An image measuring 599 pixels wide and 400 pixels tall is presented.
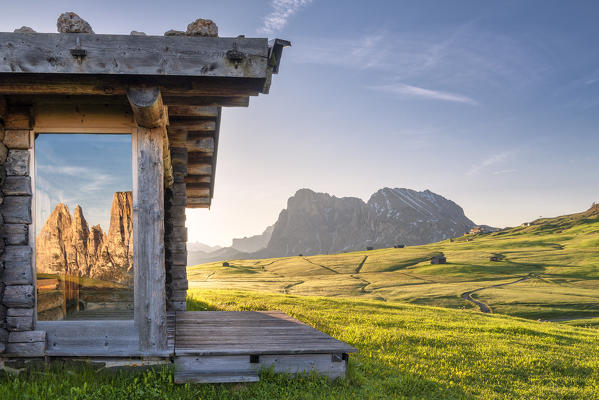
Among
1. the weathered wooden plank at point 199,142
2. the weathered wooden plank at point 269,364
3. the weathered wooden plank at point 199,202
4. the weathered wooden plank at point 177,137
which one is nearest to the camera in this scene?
the weathered wooden plank at point 269,364

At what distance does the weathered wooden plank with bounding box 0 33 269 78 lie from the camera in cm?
456

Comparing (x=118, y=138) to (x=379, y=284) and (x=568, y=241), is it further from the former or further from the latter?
(x=568, y=241)

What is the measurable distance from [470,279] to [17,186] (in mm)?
47004

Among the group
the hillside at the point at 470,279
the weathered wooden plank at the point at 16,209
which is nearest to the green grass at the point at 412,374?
the weathered wooden plank at the point at 16,209

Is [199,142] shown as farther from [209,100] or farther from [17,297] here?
[17,297]

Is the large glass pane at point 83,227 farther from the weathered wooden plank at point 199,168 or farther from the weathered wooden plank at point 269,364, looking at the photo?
the weathered wooden plank at point 199,168

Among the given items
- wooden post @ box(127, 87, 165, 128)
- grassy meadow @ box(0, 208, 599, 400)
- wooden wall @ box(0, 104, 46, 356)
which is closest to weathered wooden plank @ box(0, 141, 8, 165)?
wooden wall @ box(0, 104, 46, 356)

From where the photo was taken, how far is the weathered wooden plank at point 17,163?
17.8 feet

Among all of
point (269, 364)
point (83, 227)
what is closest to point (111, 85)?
point (83, 227)

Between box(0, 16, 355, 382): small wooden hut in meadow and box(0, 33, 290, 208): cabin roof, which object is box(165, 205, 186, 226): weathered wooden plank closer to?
box(0, 16, 355, 382): small wooden hut in meadow

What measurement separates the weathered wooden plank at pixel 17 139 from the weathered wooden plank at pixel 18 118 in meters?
0.06

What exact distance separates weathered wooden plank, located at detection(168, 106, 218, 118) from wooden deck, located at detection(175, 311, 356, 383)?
3.84 m

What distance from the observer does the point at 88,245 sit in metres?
5.79

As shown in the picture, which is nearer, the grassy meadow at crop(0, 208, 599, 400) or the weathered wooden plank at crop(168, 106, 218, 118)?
the grassy meadow at crop(0, 208, 599, 400)
